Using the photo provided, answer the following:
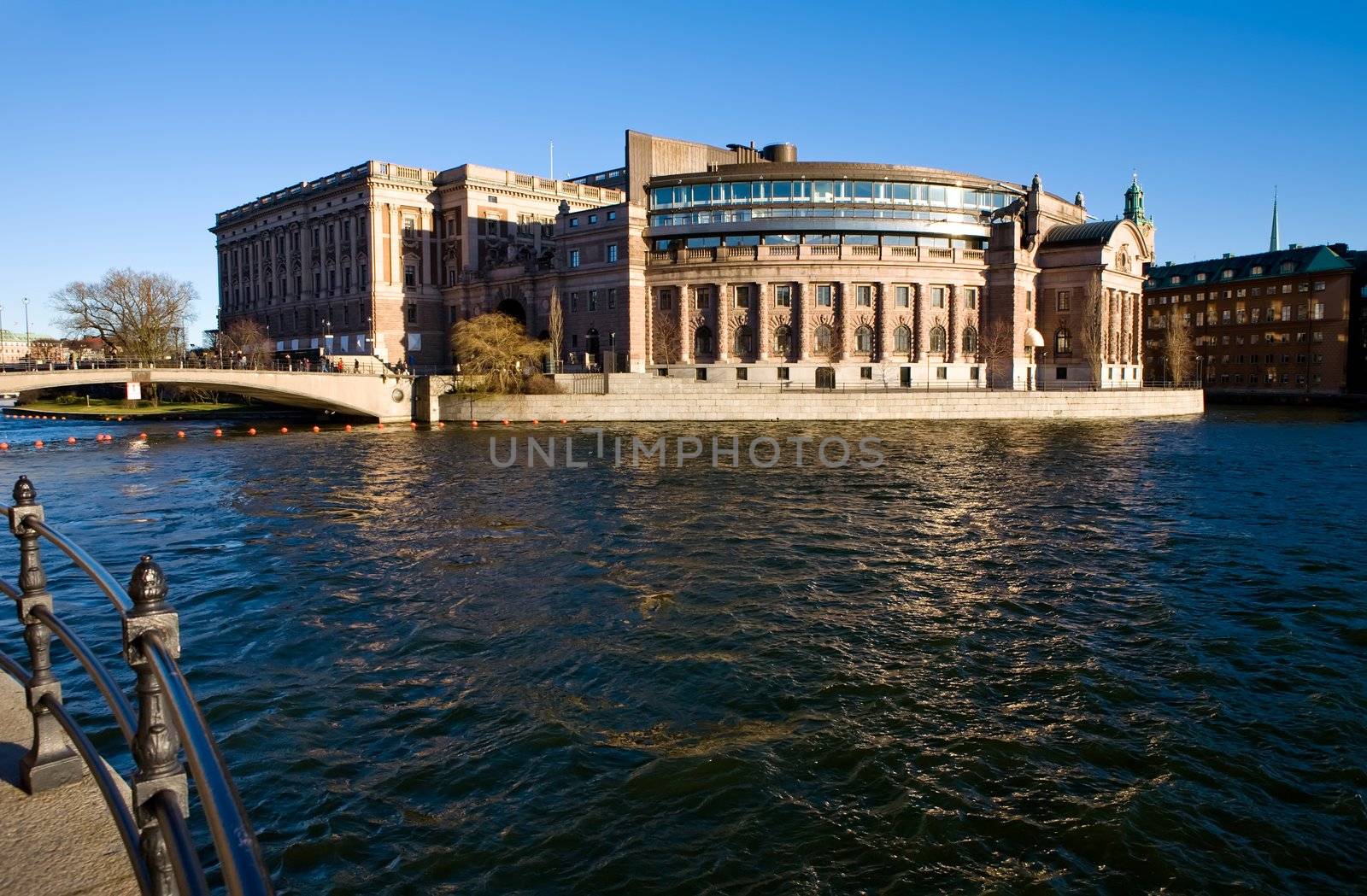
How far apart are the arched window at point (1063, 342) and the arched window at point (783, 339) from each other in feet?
88.7

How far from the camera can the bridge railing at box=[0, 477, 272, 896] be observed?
2.93 metres

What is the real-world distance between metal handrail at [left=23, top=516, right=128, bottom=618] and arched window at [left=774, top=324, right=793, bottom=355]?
74.5 meters

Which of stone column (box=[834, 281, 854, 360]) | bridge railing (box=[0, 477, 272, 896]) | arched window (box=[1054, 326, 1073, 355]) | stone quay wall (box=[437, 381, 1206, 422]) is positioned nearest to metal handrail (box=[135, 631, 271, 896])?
bridge railing (box=[0, 477, 272, 896])

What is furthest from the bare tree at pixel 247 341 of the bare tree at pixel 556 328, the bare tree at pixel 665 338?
the bare tree at pixel 665 338

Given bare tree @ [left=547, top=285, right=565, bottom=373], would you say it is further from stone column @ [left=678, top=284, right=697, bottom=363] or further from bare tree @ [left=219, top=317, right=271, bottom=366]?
bare tree @ [left=219, top=317, right=271, bottom=366]

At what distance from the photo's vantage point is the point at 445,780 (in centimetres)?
985

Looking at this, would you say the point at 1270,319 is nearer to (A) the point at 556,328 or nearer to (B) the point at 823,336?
(B) the point at 823,336

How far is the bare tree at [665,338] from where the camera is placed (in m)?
80.3

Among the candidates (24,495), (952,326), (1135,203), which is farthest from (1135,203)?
(24,495)

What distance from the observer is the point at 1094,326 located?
81.9 meters

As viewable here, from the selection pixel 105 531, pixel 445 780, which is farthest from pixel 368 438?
pixel 445 780

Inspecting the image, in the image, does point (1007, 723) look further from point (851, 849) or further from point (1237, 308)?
point (1237, 308)

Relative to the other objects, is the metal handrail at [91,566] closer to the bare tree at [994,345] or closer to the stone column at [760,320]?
the stone column at [760,320]

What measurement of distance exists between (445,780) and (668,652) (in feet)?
15.3
